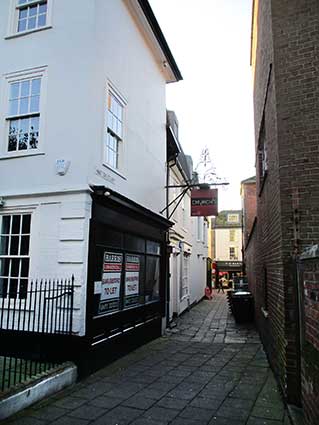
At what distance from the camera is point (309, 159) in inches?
211

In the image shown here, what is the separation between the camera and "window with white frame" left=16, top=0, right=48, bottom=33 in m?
7.71

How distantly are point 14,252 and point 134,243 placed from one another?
9.44 feet

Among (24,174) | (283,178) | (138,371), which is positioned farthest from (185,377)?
(24,174)

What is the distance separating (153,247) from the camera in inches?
408

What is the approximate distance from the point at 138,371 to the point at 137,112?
6.35 m

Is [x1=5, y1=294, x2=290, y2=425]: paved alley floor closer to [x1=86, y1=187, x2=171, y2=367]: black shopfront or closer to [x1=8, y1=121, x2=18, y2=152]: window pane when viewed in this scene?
[x1=86, y1=187, x2=171, y2=367]: black shopfront

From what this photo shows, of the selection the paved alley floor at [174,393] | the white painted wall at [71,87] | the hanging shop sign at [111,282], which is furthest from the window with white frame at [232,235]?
the hanging shop sign at [111,282]

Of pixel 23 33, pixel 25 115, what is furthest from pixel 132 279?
pixel 23 33

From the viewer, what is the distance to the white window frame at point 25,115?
7.06 metres

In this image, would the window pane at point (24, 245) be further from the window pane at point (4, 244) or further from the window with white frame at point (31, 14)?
the window with white frame at point (31, 14)

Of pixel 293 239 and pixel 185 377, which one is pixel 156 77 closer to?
pixel 293 239

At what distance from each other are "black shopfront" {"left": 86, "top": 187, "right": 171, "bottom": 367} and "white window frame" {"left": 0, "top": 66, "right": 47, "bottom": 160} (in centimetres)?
167

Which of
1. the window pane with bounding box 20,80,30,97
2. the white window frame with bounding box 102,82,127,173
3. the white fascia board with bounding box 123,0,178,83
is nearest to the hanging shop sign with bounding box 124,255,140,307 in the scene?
the white window frame with bounding box 102,82,127,173

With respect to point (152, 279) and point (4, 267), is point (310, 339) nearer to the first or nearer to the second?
point (4, 267)
